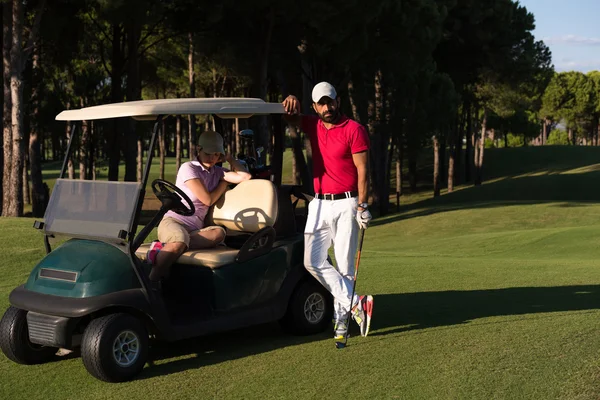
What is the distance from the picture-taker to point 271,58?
28719mm

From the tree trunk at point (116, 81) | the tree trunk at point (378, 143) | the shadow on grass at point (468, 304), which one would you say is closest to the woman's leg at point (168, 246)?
the shadow on grass at point (468, 304)

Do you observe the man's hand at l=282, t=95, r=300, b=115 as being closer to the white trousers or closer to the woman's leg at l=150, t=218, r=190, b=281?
the white trousers

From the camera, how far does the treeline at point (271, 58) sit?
82.5 ft

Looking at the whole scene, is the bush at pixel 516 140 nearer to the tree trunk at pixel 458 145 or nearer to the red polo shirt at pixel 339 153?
the tree trunk at pixel 458 145

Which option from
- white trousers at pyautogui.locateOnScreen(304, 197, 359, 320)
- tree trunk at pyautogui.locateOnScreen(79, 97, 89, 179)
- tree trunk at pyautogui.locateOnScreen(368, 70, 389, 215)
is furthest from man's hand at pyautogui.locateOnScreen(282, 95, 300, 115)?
tree trunk at pyautogui.locateOnScreen(79, 97, 89, 179)

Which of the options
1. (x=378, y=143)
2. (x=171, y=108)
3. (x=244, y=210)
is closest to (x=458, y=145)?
(x=378, y=143)

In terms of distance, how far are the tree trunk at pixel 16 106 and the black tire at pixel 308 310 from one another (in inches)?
676

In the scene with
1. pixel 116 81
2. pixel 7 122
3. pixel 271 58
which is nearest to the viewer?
pixel 7 122

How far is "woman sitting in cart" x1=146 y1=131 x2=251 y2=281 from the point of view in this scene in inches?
250

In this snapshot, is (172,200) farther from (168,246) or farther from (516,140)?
(516,140)

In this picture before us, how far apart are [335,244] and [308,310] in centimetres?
69

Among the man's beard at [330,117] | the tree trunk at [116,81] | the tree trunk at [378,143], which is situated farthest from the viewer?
the tree trunk at [378,143]

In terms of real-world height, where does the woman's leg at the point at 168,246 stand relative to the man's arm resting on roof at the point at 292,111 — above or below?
below

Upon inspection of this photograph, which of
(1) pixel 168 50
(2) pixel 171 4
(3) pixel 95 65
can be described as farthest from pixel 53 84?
(2) pixel 171 4
